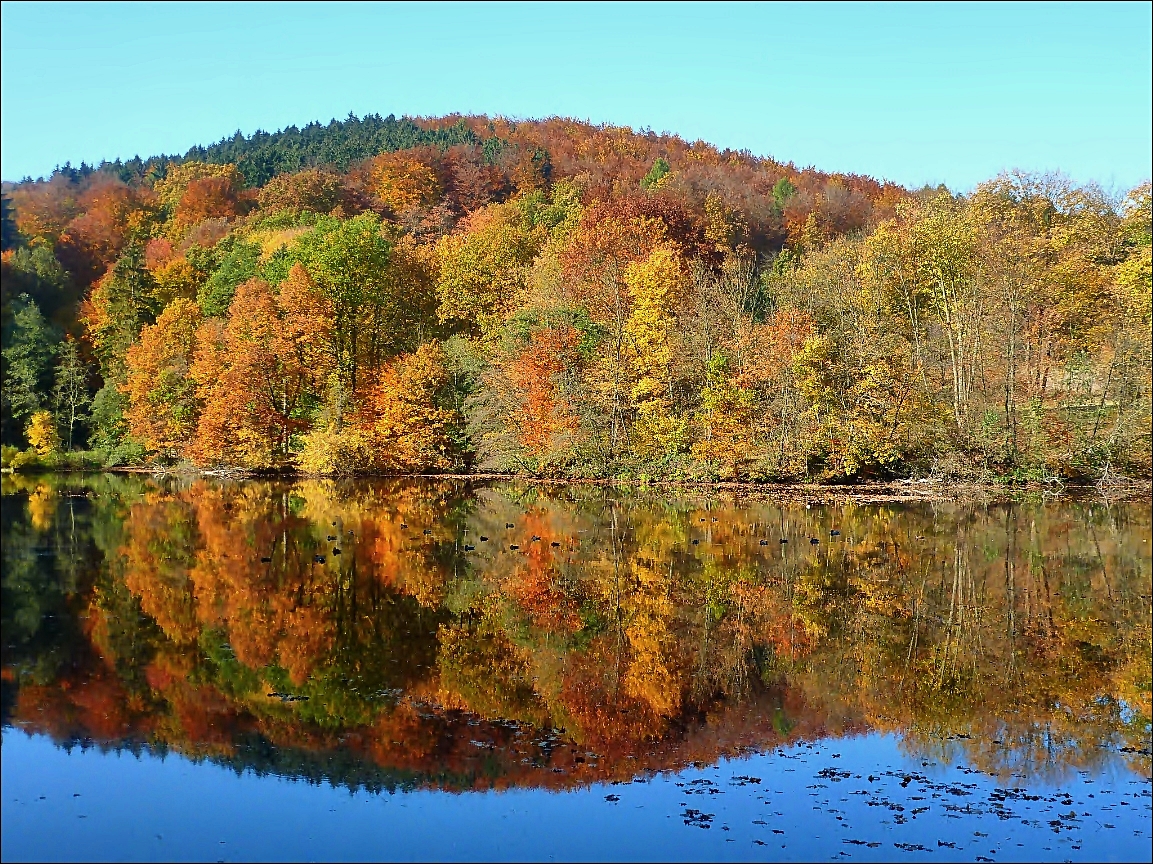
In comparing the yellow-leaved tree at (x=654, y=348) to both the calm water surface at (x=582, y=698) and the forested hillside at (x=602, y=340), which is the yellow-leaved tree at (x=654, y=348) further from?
the calm water surface at (x=582, y=698)

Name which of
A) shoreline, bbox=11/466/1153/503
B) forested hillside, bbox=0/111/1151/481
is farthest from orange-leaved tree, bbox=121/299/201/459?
shoreline, bbox=11/466/1153/503

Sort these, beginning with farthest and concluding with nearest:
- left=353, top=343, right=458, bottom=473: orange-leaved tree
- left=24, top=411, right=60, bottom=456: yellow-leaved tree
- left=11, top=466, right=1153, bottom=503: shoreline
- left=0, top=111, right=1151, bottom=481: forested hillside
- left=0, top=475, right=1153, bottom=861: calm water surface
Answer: left=24, top=411, right=60, bottom=456: yellow-leaved tree
left=353, top=343, right=458, bottom=473: orange-leaved tree
left=0, top=111, right=1151, bottom=481: forested hillside
left=11, top=466, right=1153, bottom=503: shoreline
left=0, top=475, right=1153, bottom=861: calm water surface

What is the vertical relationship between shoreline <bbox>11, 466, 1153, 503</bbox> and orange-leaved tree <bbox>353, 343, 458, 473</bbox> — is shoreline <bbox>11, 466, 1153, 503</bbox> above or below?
below

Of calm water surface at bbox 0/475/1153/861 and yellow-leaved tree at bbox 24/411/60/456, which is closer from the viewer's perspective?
calm water surface at bbox 0/475/1153/861

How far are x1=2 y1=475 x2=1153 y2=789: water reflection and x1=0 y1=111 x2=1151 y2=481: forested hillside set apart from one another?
9943mm

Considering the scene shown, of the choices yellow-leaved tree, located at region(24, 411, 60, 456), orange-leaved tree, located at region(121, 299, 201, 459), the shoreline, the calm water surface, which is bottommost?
the calm water surface

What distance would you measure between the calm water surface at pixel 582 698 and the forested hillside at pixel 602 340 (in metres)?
13.0

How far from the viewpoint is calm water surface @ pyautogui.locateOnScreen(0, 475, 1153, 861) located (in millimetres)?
8398

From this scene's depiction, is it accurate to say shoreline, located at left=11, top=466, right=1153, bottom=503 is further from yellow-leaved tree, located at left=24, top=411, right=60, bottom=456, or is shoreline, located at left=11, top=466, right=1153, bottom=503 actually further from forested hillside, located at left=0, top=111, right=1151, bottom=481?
yellow-leaved tree, located at left=24, top=411, right=60, bottom=456

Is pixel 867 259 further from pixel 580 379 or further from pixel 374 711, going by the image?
pixel 374 711

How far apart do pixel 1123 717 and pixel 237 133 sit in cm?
9705

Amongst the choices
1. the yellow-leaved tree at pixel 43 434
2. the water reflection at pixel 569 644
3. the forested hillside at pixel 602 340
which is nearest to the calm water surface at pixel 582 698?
the water reflection at pixel 569 644

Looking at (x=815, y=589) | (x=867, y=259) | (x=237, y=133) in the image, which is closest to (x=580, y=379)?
(x=867, y=259)

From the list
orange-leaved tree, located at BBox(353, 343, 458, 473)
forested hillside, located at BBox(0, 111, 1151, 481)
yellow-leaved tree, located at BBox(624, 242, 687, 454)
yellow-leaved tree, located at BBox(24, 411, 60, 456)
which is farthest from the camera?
yellow-leaved tree, located at BBox(24, 411, 60, 456)
